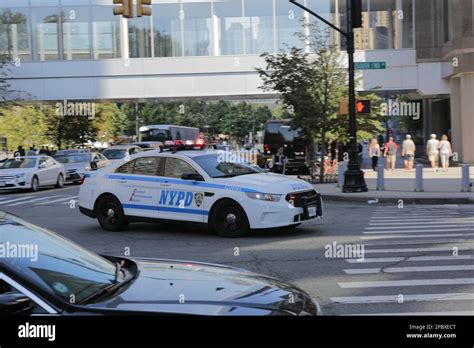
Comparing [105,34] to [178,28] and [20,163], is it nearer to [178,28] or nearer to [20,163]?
[178,28]

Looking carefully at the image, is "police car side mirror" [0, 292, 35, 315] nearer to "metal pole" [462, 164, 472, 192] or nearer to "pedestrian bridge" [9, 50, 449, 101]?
"metal pole" [462, 164, 472, 192]

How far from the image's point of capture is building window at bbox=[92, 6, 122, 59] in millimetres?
40719

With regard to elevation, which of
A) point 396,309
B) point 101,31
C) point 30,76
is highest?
point 101,31

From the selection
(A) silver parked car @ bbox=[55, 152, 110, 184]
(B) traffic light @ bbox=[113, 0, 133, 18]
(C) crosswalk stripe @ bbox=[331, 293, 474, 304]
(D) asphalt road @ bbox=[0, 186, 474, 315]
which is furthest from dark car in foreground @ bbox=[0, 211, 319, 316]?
(A) silver parked car @ bbox=[55, 152, 110, 184]

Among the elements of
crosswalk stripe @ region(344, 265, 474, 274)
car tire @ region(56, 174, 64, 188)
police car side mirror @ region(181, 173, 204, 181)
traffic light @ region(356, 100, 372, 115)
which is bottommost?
crosswalk stripe @ region(344, 265, 474, 274)

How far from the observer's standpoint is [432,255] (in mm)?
9516

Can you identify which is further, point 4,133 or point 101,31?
point 4,133

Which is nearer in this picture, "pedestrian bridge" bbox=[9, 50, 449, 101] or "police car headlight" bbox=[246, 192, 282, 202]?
"police car headlight" bbox=[246, 192, 282, 202]

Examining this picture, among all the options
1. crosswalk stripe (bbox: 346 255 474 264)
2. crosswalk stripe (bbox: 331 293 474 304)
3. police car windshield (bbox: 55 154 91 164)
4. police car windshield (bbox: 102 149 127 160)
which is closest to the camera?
crosswalk stripe (bbox: 331 293 474 304)

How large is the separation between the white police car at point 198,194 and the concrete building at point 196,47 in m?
24.7

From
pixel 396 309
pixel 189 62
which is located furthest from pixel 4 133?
pixel 396 309

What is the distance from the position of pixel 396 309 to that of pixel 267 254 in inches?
148

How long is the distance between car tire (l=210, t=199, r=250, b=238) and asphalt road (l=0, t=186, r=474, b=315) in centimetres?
24

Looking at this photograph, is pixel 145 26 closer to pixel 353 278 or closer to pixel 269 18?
pixel 269 18
